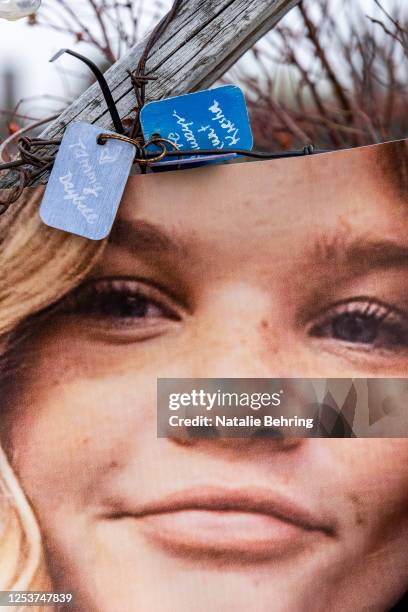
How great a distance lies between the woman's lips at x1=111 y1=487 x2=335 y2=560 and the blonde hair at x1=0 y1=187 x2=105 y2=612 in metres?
0.14

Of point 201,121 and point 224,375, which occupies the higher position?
point 201,121

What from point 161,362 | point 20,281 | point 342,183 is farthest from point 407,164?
point 20,281

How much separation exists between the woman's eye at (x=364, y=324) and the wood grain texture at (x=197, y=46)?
327 millimetres

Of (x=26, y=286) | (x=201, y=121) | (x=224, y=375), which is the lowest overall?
(x=224, y=375)

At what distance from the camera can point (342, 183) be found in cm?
63

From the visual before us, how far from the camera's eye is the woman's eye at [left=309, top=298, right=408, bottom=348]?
24.6 inches

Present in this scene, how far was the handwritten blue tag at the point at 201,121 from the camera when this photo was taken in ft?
2.19

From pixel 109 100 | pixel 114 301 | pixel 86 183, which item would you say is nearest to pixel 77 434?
pixel 114 301

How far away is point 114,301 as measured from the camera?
2.26ft

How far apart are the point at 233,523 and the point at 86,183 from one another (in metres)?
0.37

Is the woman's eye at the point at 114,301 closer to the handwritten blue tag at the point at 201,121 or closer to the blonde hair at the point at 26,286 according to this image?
the blonde hair at the point at 26,286

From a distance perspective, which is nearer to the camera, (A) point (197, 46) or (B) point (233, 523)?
(B) point (233, 523)
